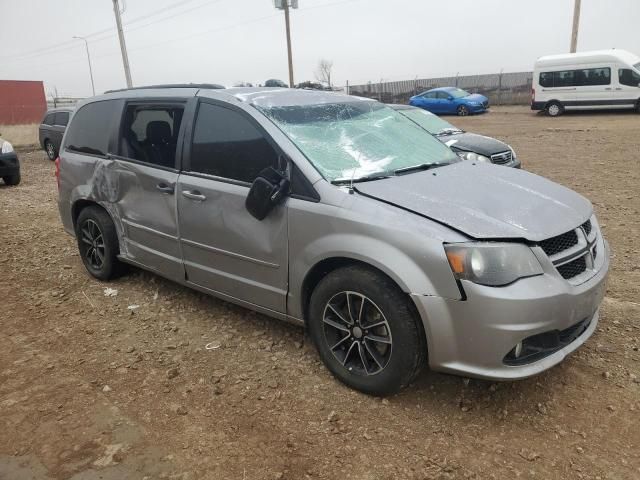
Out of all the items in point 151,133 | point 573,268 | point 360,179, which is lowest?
point 573,268

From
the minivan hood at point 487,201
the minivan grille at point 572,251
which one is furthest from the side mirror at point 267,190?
the minivan grille at point 572,251

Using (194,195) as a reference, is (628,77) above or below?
above

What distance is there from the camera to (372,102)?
4.29 metres

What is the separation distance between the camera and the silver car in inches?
99.9

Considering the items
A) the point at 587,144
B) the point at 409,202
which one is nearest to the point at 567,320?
the point at 409,202

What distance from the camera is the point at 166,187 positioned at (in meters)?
3.81

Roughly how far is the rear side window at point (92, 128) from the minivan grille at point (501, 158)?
572 cm

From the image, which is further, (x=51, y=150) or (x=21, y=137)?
(x=21, y=137)

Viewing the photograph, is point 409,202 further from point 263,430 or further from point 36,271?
point 36,271

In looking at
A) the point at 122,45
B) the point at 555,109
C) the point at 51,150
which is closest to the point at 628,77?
the point at 555,109

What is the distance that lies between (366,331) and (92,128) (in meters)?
3.27

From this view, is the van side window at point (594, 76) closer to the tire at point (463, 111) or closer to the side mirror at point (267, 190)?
the tire at point (463, 111)

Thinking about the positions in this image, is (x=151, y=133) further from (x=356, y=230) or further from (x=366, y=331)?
(x=366, y=331)

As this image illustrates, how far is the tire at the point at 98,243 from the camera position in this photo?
4.55 metres
